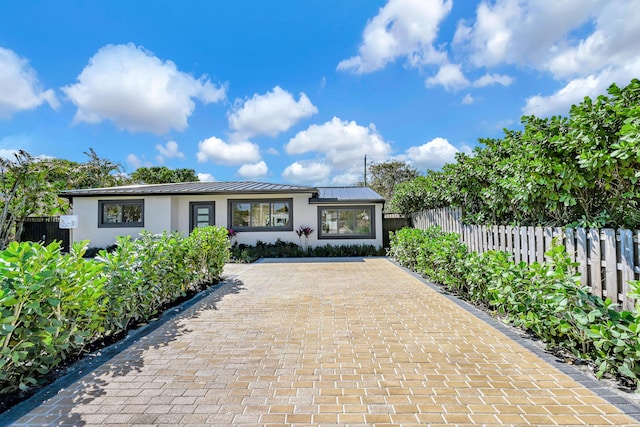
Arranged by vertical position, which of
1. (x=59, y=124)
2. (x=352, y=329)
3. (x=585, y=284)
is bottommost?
(x=352, y=329)

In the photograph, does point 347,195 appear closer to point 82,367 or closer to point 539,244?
point 539,244

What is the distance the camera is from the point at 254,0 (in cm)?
845

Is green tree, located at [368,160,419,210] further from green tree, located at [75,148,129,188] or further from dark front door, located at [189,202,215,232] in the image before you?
green tree, located at [75,148,129,188]

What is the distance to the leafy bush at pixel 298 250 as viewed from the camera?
13133mm

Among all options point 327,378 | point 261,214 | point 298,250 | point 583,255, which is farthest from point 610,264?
point 261,214

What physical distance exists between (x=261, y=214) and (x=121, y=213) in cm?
663

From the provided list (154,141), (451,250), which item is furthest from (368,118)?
(154,141)

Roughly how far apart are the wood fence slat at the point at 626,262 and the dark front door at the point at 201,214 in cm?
1359

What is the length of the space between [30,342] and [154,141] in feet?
66.5

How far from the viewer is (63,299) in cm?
297

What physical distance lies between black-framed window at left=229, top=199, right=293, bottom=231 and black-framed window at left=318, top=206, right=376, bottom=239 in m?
1.57

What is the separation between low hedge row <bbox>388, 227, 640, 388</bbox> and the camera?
8.71ft

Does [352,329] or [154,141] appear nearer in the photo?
[352,329]

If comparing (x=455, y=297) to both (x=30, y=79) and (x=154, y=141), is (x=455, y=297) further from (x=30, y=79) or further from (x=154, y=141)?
(x=154, y=141)
